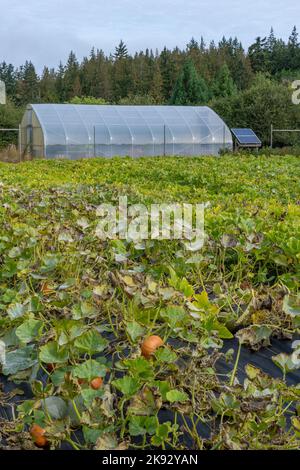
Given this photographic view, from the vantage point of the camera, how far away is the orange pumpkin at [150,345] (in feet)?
6.20

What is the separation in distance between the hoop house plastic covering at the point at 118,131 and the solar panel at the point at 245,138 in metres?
0.60

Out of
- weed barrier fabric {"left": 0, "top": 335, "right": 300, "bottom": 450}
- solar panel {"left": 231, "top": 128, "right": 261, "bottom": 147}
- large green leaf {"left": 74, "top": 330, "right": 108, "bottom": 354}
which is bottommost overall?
weed barrier fabric {"left": 0, "top": 335, "right": 300, "bottom": 450}

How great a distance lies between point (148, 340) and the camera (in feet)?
6.31

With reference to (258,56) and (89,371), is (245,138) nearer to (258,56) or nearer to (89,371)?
(89,371)

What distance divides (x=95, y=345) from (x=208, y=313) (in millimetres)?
446

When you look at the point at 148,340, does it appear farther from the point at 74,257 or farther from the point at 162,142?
the point at 162,142

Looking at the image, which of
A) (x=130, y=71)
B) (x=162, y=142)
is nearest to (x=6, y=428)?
(x=162, y=142)

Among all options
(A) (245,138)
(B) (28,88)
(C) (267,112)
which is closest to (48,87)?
(B) (28,88)

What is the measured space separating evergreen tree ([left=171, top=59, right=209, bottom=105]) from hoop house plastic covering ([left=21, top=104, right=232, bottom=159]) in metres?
16.3

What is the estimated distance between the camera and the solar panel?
22344 millimetres

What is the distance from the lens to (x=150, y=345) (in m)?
1.90

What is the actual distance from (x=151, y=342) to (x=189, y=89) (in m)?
38.7

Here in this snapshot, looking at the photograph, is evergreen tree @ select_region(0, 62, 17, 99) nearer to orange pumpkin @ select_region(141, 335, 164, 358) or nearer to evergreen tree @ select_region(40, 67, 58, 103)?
evergreen tree @ select_region(40, 67, 58, 103)

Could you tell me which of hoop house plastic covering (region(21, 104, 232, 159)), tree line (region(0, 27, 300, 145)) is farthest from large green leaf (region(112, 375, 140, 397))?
tree line (region(0, 27, 300, 145))
